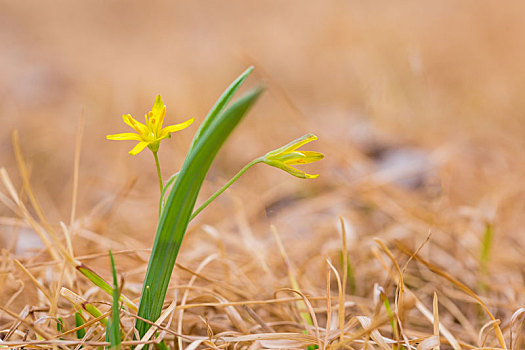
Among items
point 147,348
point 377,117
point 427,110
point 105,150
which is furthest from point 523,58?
point 147,348

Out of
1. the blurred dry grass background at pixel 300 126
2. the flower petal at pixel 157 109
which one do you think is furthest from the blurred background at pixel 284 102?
the flower petal at pixel 157 109

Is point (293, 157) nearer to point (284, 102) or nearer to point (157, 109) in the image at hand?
point (157, 109)

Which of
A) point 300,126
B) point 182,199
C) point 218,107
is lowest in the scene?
point 300,126

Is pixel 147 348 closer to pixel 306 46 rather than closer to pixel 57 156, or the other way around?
pixel 57 156

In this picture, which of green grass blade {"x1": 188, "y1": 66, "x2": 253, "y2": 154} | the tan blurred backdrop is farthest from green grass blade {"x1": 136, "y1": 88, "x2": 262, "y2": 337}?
the tan blurred backdrop

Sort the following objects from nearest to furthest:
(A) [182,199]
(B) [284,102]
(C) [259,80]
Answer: (A) [182,199]
(C) [259,80]
(B) [284,102]

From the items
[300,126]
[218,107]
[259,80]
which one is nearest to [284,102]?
[300,126]
